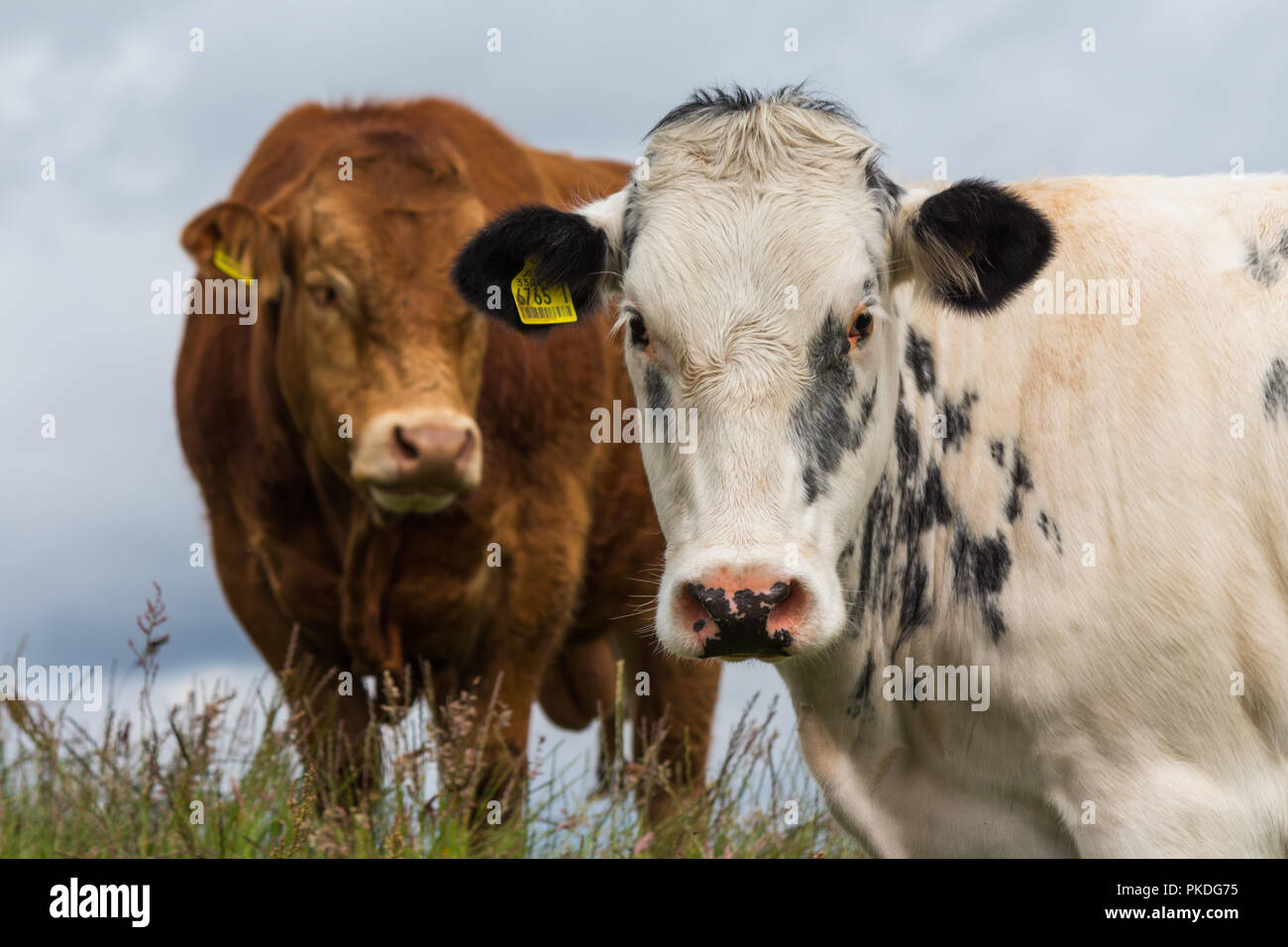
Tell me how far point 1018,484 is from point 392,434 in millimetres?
3326

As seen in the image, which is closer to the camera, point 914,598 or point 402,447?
point 914,598

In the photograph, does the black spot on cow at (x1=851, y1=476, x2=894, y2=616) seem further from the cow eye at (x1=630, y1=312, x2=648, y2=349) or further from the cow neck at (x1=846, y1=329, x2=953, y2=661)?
the cow eye at (x1=630, y1=312, x2=648, y2=349)

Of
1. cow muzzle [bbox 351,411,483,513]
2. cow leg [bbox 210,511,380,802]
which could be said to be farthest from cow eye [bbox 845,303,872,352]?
cow leg [bbox 210,511,380,802]

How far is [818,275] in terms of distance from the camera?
3.78 metres

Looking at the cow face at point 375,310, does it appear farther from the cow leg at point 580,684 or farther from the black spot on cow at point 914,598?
the cow leg at point 580,684

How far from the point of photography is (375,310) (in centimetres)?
697

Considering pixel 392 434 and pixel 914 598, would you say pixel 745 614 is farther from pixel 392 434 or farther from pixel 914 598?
pixel 392 434

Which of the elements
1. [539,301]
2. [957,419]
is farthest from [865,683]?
[539,301]

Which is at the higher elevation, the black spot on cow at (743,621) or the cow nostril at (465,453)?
the cow nostril at (465,453)

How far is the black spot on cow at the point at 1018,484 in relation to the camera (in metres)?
4.09

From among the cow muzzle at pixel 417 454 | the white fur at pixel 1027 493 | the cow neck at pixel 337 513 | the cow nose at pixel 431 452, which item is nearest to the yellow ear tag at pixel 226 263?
the cow neck at pixel 337 513

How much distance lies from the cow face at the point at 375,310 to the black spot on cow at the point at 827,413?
319cm
